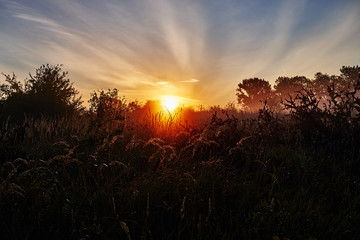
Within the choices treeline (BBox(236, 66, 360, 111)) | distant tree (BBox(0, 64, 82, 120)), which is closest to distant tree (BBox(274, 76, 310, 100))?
treeline (BBox(236, 66, 360, 111))

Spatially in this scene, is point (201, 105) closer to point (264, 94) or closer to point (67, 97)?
point (67, 97)

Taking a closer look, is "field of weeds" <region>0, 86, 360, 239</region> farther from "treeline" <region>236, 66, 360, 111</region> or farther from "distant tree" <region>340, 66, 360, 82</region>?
"distant tree" <region>340, 66, 360, 82</region>

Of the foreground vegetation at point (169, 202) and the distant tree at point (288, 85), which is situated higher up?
the distant tree at point (288, 85)

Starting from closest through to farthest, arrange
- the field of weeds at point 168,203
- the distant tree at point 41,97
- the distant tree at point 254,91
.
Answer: the field of weeds at point 168,203 < the distant tree at point 41,97 < the distant tree at point 254,91

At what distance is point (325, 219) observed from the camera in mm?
2469

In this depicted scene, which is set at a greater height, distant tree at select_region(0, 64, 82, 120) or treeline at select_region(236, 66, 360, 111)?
treeline at select_region(236, 66, 360, 111)

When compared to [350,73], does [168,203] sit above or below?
below

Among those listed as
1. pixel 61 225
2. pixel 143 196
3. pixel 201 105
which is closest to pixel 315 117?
pixel 143 196

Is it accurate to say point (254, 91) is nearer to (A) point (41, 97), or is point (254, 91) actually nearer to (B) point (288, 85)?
(B) point (288, 85)

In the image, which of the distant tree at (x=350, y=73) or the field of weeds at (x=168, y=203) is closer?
the field of weeds at (x=168, y=203)

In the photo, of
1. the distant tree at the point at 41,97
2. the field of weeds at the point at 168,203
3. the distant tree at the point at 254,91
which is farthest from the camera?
the distant tree at the point at 254,91

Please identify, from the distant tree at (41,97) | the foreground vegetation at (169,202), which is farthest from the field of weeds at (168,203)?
the distant tree at (41,97)

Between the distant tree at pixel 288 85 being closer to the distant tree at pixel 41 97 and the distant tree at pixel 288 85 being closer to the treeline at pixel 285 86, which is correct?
the treeline at pixel 285 86

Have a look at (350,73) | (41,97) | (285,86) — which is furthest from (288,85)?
(41,97)
